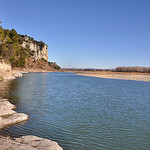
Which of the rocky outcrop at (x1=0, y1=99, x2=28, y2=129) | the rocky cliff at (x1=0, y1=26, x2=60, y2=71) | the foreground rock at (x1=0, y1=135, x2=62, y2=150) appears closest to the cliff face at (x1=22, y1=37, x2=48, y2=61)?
the rocky cliff at (x1=0, y1=26, x2=60, y2=71)

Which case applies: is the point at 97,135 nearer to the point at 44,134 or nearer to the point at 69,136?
the point at 69,136

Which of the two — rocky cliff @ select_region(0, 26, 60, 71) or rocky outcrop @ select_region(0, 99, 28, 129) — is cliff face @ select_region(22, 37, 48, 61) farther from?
rocky outcrop @ select_region(0, 99, 28, 129)

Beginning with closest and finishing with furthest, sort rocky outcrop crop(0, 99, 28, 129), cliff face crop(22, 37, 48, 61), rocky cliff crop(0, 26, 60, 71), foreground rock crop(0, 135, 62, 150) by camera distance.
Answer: foreground rock crop(0, 135, 62, 150), rocky outcrop crop(0, 99, 28, 129), rocky cliff crop(0, 26, 60, 71), cliff face crop(22, 37, 48, 61)

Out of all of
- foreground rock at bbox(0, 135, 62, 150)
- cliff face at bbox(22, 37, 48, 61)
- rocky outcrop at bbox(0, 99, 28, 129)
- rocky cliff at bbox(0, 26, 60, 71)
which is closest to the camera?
foreground rock at bbox(0, 135, 62, 150)

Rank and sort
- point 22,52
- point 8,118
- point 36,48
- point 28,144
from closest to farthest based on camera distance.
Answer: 1. point 28,144
2. point 8,118
3. point 22,52
4. point 36,48

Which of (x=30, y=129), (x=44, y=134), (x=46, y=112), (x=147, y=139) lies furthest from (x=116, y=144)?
(x=46, y=112)

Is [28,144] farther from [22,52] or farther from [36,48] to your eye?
[36,48]

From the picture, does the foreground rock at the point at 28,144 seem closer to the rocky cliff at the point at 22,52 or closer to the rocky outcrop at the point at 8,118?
the rocky outcrop at the point at 8,118

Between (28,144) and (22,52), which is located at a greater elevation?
(22,52)

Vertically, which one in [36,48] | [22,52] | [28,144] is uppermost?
[36,48]

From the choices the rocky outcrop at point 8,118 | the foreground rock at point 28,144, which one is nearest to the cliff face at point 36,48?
the rocky outcrop at point 8,118

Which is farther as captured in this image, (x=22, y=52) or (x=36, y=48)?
(x=36, y=48)

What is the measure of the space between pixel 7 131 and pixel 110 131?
24.3ft

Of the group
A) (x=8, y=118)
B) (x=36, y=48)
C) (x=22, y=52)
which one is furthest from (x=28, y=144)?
(x=36, y=48)
